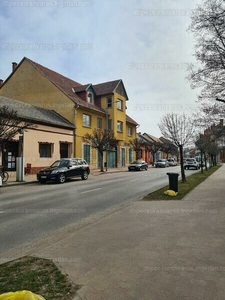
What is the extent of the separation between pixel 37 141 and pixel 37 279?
831 inches

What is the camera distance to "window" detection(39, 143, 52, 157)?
24.4m

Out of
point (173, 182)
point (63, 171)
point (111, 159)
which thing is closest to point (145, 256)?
point (173, 182)

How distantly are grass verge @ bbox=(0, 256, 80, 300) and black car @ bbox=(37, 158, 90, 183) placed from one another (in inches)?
520

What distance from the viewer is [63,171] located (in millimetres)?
17562

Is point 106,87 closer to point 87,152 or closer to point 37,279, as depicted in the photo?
point 87,152

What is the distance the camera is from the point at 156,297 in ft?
9.68

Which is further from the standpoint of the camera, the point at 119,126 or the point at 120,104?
the point at 120,104

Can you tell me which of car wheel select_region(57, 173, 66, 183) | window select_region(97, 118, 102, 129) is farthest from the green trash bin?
window select_region(97, 118, 102, 129)

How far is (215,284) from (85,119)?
95.5 ft

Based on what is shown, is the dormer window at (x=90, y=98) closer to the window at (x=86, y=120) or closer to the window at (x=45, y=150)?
the window at (x=86, y=120)

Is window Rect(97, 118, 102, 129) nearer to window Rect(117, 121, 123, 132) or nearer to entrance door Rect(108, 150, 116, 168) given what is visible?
window Rect(117, 121, 123, 132)

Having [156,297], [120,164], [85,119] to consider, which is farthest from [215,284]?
[120,164]

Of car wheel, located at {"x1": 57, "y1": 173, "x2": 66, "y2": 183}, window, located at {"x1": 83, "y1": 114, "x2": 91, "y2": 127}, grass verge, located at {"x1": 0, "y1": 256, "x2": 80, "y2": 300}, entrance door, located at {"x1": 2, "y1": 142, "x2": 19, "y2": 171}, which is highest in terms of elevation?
window, located at {"x1": 83, "y1": 114, "x2": 91, "y2": 127}

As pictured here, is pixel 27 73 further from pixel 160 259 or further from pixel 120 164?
pixel 160 259
